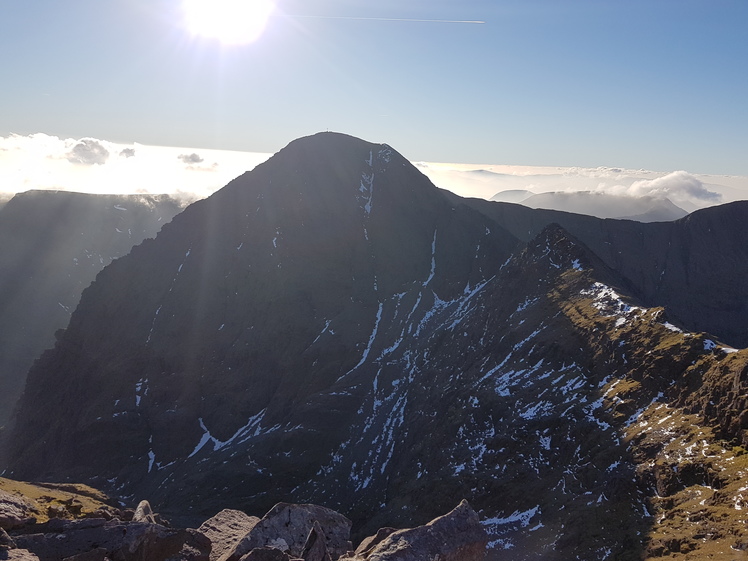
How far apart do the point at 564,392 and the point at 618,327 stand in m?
15.0

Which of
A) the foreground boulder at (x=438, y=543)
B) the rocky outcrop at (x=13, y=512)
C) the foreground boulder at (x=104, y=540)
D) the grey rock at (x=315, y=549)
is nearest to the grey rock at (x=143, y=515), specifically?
the foreground boulder at (x=104, y=540)

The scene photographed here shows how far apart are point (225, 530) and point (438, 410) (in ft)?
333

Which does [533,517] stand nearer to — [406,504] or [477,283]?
[406,504]

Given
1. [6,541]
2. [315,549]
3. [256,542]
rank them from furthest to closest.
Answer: [256,542] → [315,549] → [6,541]

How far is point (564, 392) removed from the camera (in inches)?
3905

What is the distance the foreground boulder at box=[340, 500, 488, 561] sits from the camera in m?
20.2

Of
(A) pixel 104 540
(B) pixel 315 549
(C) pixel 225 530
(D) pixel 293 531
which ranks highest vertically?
(A) pixel 104 540

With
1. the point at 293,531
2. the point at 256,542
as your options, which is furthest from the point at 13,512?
the point at 293,531

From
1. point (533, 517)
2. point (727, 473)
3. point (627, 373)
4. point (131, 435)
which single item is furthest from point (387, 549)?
point (131, 435)

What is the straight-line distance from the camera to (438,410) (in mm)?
126438

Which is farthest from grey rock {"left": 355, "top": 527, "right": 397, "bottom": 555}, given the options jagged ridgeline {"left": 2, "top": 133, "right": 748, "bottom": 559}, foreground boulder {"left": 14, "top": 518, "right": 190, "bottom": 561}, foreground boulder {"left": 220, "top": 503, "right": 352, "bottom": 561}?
jagged ridgeline {"left": 2, "top": 133, "right": 748, "bottom": 559}

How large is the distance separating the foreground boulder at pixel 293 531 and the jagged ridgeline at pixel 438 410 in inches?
1493

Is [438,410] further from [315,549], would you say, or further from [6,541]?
[6,541]

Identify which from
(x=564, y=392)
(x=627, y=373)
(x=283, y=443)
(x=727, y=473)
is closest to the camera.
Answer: (x=727, y=473)
